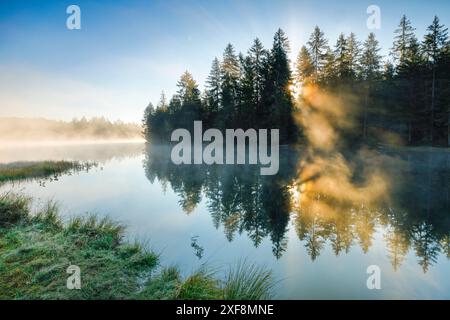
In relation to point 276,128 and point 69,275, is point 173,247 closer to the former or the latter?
point 69,275

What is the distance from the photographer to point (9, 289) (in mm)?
4336

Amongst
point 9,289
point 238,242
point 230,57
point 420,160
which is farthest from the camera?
point 230,57

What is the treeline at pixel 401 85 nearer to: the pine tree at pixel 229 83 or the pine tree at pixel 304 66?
the pine tree at pixel 304 66

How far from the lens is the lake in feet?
19.0

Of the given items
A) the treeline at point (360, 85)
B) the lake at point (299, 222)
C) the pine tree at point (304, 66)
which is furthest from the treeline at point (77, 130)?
the lake at point (299, 222)

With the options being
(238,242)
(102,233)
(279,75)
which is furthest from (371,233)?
(279,75)

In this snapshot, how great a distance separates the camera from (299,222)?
378 inches

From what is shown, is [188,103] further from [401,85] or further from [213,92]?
[401,85]

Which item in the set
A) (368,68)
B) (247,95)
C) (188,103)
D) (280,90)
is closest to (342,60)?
(368,68)

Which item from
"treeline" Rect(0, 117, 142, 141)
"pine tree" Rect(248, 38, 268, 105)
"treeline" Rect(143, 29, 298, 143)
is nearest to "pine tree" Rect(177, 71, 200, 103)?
"treeline" Rect(143, 29, 298, 143)

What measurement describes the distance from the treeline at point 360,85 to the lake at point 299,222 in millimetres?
15867

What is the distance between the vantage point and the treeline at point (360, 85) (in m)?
31.3

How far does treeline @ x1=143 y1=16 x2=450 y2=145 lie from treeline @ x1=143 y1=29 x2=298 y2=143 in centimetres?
16

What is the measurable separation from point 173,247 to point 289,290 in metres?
3.70
